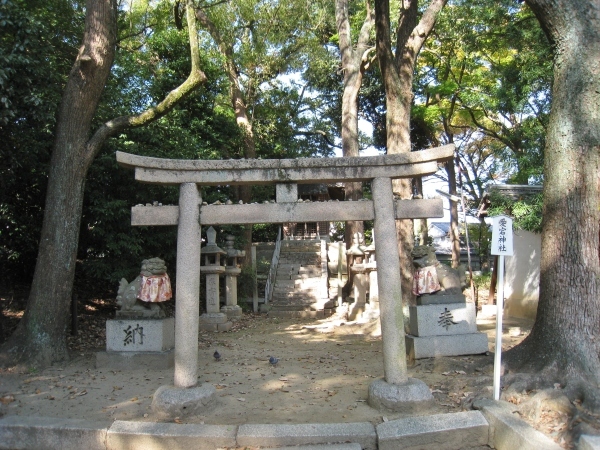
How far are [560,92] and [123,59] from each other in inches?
427

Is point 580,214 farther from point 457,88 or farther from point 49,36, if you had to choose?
point 457,88

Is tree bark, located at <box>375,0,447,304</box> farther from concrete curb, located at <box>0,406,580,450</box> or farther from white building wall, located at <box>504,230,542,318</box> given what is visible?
concrete curb, located at <box>0,406,580,450</box>

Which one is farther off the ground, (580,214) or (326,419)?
(580,214)

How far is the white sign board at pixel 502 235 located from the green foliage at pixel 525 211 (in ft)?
18.8

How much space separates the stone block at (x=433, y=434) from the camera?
477 cm

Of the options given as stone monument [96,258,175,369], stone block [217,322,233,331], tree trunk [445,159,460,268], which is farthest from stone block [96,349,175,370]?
tree trunk [445,159,460,268]

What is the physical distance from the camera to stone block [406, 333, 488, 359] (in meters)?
7.66

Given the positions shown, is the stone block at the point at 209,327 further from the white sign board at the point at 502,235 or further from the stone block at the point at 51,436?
the white sign board at the point at 502,235

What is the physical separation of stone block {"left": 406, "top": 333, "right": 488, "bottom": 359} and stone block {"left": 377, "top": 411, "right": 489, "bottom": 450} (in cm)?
272

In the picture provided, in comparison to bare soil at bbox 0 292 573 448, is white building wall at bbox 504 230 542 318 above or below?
above

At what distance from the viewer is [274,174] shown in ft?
19.4

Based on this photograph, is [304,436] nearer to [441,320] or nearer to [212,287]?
[441,320]

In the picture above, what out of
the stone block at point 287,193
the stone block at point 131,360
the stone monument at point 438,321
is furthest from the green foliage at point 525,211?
the stone block at point 131,360

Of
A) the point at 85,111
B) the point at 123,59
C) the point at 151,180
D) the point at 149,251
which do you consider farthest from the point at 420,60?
the point at 151,180
